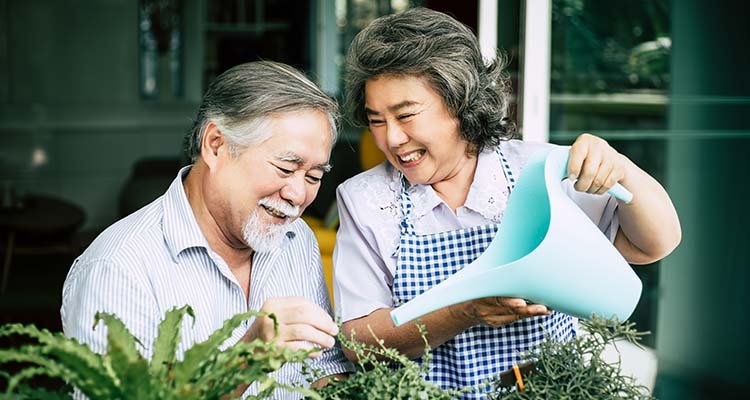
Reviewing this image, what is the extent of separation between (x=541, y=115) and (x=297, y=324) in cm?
231

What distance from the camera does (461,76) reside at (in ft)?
5.29

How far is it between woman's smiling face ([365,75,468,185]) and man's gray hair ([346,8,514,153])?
2 centimetres

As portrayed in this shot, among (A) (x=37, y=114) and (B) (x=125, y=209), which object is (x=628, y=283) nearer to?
(B) (x=125, y=209)

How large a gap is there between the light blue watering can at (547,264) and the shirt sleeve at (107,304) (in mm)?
447

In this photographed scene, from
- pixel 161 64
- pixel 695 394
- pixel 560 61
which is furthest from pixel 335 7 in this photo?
pixel 695 394

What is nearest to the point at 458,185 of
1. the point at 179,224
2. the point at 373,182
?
the point at 373,182

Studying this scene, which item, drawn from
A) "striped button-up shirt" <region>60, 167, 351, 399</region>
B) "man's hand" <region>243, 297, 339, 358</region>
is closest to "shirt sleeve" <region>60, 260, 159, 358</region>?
"striped button-up shirt" <region>60, 167, 351, 399</region>

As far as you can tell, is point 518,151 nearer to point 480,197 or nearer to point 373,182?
point 480,197

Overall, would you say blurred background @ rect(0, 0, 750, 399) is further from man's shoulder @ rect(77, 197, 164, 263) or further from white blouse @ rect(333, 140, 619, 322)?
man's shoulder @ rect(77, 197, 164, 263)

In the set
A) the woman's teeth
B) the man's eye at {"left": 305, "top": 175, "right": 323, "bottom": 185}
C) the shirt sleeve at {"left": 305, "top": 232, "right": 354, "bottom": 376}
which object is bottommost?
the shirt sleeve at {"left": 305, "top": 232, "right": 354, "bottom": 376}

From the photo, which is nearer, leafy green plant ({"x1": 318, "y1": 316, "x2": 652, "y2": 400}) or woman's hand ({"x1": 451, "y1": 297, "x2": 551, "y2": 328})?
leafy green plant ({"x1": 318, "y1": 316, "x2": 652, "y2": 400})

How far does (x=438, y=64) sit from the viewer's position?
5.22 ft

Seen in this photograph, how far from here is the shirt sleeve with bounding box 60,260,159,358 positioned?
4.51 ft

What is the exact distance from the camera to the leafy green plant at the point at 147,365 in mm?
951
